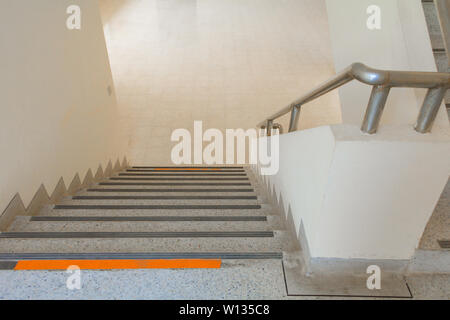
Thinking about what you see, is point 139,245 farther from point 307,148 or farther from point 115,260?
point 307,148

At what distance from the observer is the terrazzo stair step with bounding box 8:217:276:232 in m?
1.61

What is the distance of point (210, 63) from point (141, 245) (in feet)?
21.6

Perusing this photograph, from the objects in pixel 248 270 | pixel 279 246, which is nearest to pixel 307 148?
pixel 279 246

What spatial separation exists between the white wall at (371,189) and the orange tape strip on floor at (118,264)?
45 cm

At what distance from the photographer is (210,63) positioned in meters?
7.30

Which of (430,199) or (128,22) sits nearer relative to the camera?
(430,199)

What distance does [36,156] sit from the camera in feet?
6.73

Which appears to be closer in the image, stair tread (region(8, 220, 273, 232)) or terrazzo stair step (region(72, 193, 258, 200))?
stair tread (region(8, 220, 273, 232))

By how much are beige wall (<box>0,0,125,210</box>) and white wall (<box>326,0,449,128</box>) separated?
233cm

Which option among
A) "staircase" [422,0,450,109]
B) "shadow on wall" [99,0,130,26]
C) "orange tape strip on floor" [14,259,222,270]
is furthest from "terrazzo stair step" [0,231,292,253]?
"shadow on wall" [99,0,130,26]

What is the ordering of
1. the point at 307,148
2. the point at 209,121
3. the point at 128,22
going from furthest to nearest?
the point at 128,22 < the point at 209,121 < the point at 307,148

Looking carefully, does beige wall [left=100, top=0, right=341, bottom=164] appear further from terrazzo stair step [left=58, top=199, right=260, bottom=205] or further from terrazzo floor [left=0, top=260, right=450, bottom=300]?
terrazzo floor [left=0, top=260, right=450, bottom=300]

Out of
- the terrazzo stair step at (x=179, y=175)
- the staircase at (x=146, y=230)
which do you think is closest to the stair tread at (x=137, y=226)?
the staircase at (x=146, y=230)
